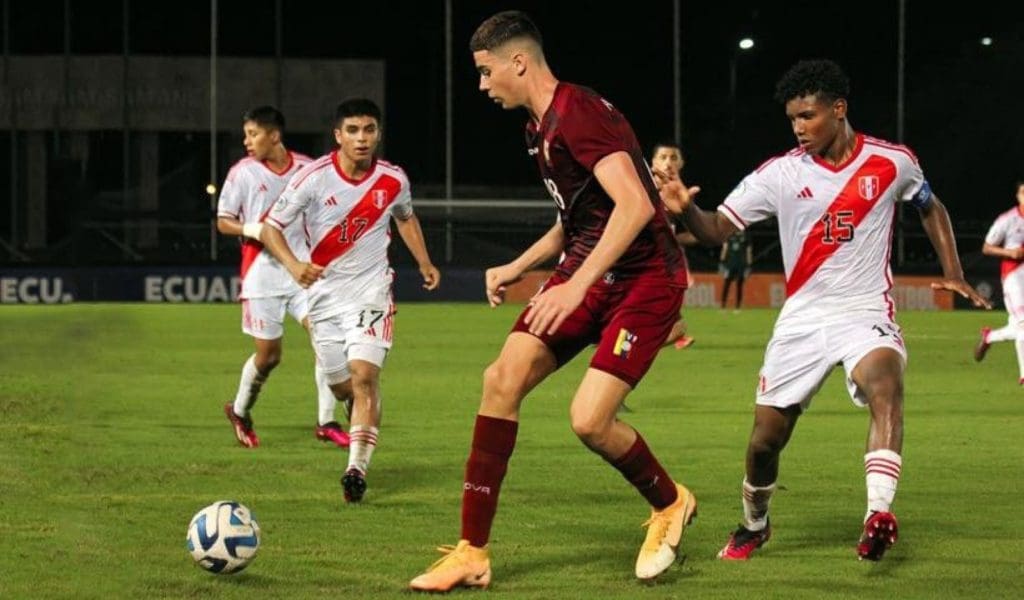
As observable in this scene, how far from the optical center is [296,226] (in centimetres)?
1370

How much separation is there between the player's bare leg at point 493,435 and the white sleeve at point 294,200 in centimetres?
363

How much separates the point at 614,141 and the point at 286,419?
806 centimetres

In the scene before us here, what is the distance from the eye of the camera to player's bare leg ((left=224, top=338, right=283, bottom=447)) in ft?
42.1

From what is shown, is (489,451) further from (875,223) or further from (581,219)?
(875,223)

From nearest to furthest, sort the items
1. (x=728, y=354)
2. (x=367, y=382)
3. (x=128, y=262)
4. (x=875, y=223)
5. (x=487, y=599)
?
1. (x=487, y=599)
2. (x=875, y=223)
3. (x=367, y=382)
4. (x=728, y=354)
5. (x=128, y=262)

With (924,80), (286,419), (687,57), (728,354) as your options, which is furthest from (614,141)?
(924,80)

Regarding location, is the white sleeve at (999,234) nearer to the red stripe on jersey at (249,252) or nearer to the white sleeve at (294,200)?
the red stripe on jersey at (249,252)

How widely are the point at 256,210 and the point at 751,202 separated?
6001 mm

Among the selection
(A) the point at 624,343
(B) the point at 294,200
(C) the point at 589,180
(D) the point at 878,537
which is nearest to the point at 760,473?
(D) the point at 878,537

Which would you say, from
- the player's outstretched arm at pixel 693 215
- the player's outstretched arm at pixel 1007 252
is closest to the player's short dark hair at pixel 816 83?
the player's outstretched arm at pixel 693 215

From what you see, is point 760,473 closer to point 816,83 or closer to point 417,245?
point 816,83

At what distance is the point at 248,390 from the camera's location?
1288 centimetres

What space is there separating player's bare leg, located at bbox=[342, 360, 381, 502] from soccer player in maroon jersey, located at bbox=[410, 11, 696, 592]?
94.2 inches

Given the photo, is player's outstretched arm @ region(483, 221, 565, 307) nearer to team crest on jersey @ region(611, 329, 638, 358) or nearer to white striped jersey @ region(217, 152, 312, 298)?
team crest on jersey @ region(611, 329, 638, 358)
